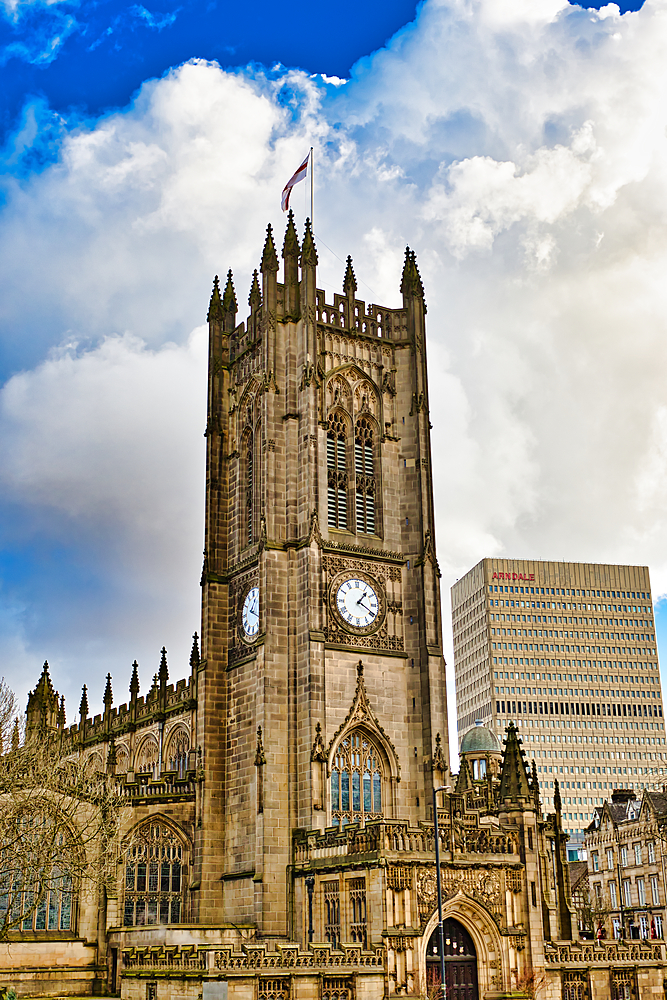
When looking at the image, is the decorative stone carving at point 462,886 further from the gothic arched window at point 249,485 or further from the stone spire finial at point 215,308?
the stone spire finial at point 215,308

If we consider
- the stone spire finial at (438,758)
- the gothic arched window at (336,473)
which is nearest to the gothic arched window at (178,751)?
the stone spire finial at (438,758)

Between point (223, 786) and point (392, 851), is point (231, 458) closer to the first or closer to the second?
point (223, 786)

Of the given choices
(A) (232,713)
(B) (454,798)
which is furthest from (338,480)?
(B) (454,798)

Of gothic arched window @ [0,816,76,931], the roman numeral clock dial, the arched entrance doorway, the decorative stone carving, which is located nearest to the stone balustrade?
the arched entrance doorway

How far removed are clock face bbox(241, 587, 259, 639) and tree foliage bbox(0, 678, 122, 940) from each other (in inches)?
457

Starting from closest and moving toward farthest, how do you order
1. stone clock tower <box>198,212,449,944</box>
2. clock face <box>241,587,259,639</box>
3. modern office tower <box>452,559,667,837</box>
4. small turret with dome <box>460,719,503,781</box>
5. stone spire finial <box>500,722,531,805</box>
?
1. stone spire finial <box>500,722,531,805</box>
2. stone clock tower <box>198,212,449,944</box>
3. clock face <box>241,587,259,639</box>
4. small turret with dome <box>460,719,503,781</box>
5. modern office tower <box>452,559,667,837</box>

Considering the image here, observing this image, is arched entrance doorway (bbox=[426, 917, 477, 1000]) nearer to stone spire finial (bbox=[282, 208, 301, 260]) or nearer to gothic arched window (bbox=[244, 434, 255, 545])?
gothic arched window (bbox=[244, 434, 255, 545])

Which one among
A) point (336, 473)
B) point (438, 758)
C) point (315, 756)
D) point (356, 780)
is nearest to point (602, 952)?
point (438, 758)

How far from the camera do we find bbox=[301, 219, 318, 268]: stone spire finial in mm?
71062

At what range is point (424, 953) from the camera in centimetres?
4703

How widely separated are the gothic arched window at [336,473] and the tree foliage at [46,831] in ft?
65.0

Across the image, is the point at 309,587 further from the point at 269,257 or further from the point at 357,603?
the point at 269,257

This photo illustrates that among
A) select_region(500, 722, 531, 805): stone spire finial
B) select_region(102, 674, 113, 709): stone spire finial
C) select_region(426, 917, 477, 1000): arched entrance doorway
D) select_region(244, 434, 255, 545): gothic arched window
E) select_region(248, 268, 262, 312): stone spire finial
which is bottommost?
Result: select_region(426, 917, 477, 1000): arched entrance doorway

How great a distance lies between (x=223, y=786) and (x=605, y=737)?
134056 millimetres
